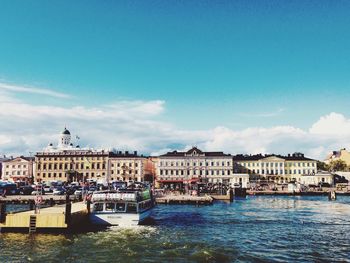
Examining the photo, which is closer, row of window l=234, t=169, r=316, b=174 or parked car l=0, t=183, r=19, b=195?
parked car l=0, t=183, r=19, b=195

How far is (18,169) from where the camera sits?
457ft

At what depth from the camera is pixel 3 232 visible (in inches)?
1390

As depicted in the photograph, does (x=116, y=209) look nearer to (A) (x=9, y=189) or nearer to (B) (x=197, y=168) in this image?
(A) (x=9, y=189)

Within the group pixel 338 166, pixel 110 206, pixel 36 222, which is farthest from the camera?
pixel 338 166

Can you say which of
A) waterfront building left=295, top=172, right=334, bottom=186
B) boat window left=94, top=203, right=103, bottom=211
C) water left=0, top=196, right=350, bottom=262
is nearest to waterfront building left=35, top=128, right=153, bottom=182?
waterfront building left=295, top=172, right=334, bottom=186

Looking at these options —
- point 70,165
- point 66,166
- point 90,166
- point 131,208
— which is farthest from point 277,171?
point 131,208

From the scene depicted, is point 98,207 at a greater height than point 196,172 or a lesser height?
lesser

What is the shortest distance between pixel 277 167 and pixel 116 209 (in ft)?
358

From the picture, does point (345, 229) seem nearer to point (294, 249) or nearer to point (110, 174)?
point (294, 249)

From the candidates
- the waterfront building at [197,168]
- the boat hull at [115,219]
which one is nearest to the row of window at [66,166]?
the waterfront building at [197,168]

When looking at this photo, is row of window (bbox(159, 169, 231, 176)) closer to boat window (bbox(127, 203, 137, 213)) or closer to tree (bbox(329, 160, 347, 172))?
tree (bbox(329, 160, 347, 172))

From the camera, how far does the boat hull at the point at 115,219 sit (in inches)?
1532

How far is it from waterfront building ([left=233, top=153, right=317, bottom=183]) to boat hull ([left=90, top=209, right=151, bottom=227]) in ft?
339

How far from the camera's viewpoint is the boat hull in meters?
38.9
